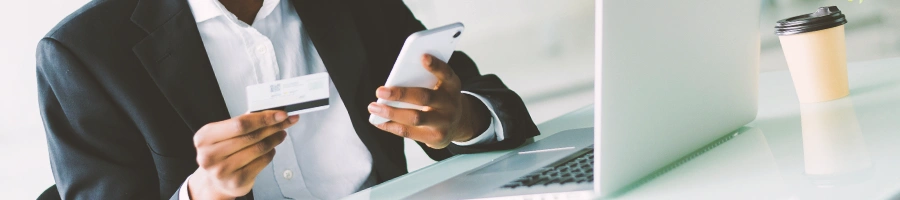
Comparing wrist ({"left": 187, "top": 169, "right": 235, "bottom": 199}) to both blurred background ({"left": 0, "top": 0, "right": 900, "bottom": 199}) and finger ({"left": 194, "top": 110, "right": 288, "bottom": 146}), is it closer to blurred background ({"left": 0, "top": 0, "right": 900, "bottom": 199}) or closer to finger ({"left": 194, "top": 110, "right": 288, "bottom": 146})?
finger ({"left": 194, "top": 110, "right": 288, "bottom": 146})

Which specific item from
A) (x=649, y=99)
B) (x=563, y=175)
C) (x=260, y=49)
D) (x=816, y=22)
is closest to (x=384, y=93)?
(x=563, y=175)

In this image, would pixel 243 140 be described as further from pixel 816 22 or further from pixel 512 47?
pixel 512 47

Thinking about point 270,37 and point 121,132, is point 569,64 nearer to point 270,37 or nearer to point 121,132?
point 270,37

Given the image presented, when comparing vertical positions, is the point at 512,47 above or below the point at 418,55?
below

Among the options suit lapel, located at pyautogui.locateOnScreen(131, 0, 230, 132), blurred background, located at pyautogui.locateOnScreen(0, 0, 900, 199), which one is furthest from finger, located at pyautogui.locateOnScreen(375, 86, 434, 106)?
blurred background, located at pyautogui.locateOnScreen(0, 0, 900, 199)

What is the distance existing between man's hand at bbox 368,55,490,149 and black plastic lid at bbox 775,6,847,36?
52 centimetres

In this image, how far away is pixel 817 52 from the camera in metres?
→ 1.08

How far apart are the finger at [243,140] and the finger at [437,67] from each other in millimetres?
212

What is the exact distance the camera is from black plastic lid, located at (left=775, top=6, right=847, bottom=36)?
106cm

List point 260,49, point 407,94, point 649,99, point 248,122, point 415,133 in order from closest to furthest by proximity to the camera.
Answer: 1. point 649,99
2. point 248,122
3. point 407,94
4. point 415,133
5. point 260,49

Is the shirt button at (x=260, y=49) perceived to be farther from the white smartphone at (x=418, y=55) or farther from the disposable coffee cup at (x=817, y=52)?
the disposable coffee cup at (x=817, y=52)

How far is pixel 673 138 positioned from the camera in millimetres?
785

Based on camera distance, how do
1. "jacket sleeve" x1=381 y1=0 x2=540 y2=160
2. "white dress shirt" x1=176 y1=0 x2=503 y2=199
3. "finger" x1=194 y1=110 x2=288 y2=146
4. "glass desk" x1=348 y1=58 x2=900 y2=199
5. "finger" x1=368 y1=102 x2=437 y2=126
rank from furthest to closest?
"white dress shirt" x1=176 y1=0 x2=503 y2=199
"jacket sleeve" x1=381 y1=0 x2=540 y2=160
"finger" x1=368 y1=102 x2=437 y2=126
"finger" x1=194 y1=110 x2=288 y2=146
"glass desk" x1=348 y1=58 x2=900 y2=199

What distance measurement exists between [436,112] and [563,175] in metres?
0.40
